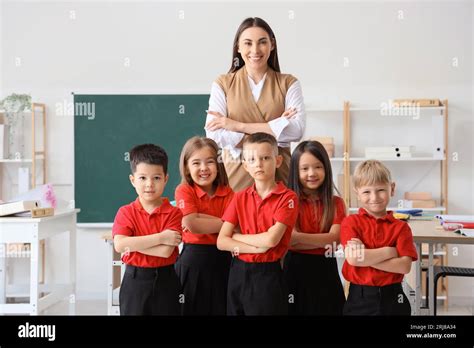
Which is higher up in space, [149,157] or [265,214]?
[149,157]

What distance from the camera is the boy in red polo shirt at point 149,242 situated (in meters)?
1.70

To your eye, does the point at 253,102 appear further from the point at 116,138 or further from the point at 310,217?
the point at 116,138

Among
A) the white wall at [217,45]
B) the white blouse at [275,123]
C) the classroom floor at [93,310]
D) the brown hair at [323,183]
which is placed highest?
the white wall at [217,45]

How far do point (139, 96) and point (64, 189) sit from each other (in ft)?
2.54

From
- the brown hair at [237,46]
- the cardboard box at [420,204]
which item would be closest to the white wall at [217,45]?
the brown hair at [237,46]

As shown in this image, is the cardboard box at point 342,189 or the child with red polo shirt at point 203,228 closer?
the child with red polo shirt at point 203,228

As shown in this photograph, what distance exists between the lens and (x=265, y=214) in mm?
1694

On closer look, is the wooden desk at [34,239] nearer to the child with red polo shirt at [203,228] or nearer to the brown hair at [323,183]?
the child with red polo shirt at [203,228]

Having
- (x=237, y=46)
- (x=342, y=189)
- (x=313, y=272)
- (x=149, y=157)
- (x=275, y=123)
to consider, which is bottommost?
(x=313, y=272)

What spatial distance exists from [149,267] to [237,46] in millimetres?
774

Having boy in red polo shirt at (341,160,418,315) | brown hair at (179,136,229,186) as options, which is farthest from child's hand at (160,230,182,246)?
boy in red polo shirt at (341,160,418,315)

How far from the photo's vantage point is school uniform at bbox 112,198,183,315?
1.70m

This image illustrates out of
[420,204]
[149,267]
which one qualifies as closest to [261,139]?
[149,267]

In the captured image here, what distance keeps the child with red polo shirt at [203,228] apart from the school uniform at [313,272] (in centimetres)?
21
